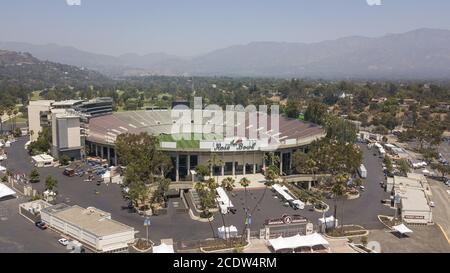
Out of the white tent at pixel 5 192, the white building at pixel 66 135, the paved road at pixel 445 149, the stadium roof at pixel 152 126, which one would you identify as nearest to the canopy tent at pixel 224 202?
the stadium roof at pixel 152 126

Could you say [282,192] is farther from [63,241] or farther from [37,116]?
[37,116]

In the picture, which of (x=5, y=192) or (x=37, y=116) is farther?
(x=37, y=116)

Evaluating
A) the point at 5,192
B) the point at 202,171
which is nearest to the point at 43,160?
the point at 5,192

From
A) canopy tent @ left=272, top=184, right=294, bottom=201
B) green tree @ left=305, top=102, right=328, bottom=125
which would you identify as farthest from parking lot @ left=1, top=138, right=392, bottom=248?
green tree @ left=305, top=102, right=328, bottom=125
